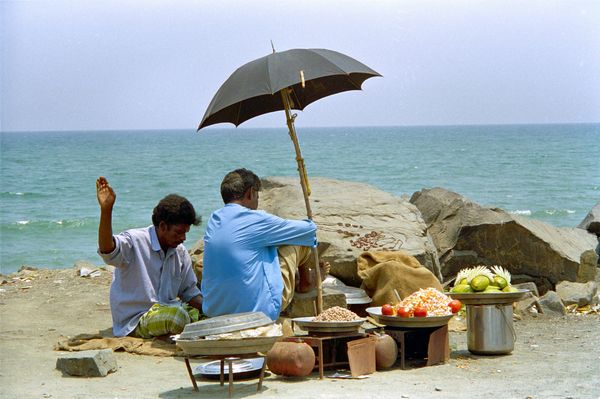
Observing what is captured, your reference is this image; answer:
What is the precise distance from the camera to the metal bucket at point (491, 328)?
24.7 ft

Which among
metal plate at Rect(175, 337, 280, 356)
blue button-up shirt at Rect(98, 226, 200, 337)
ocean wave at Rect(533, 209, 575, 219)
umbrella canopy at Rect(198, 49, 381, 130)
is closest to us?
metal plate at Rect(175, 337, 280, 356)

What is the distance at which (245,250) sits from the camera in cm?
714

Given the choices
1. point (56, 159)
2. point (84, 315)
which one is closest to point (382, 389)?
point (84, 315)

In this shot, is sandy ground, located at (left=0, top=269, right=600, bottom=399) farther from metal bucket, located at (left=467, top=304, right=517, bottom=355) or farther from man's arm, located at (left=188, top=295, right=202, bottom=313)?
man's arm, located at (left=188, top=295, right=202, bottom=313)

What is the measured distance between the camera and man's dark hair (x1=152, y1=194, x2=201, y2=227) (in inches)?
308

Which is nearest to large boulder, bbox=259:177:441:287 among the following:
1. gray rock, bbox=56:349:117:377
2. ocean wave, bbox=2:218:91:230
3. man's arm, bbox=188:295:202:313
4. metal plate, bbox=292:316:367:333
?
man's arm, bbox=188:295:202:313

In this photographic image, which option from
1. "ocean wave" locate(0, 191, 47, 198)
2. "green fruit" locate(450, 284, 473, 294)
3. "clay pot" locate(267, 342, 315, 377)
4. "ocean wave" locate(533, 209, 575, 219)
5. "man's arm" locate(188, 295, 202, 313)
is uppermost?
"green fruit" locate(450, 284, 473, 294)

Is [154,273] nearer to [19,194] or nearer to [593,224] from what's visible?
[593,224]

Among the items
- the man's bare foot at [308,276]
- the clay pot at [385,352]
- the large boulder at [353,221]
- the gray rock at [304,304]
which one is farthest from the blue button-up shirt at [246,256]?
the large boulder at [353,221]

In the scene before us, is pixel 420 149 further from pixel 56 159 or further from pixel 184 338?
pixel 184 338

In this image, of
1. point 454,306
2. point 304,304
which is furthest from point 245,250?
point 454,306

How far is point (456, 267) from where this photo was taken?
12.0 metres

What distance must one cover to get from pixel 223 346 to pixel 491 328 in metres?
2.55

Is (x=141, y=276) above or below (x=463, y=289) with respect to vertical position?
above
